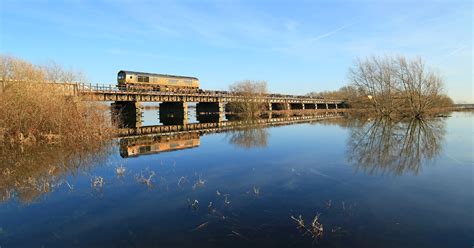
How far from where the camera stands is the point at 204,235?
620 cm

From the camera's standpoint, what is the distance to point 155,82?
49.8m

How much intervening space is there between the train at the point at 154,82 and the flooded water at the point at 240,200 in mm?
31449

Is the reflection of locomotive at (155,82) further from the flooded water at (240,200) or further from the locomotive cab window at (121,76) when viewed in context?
the flooded water at (240,200)

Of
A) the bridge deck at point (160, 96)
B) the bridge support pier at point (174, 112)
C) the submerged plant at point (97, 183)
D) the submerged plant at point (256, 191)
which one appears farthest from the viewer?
the bridge support pier at point (174, 112)

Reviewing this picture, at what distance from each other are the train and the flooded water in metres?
31.4

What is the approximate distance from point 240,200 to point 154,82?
4427cm

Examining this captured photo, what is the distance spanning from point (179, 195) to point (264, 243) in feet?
13.0

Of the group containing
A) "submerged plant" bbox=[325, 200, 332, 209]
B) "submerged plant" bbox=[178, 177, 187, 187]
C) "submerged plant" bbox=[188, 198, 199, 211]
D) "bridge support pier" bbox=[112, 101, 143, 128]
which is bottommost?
"submerged plant" bbox=[325, 200, 332, 209]

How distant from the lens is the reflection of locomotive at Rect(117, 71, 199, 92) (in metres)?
45.7

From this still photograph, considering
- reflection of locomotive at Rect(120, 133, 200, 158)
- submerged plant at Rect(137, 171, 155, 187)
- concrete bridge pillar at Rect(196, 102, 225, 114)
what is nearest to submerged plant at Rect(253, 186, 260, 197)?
submerged plant at Rect(137, 171, 155, 187)

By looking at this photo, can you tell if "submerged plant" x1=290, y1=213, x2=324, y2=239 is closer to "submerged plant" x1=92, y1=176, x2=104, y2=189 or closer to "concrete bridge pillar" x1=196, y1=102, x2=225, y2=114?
"submerged plant" x1=92, y1=176, x2=104, y2=189

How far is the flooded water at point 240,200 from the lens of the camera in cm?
612

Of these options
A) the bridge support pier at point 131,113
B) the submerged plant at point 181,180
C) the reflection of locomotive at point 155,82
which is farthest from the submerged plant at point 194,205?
the reflection of locomotive at point 155,82

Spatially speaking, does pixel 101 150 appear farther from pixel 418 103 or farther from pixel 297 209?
pixel 418 103
